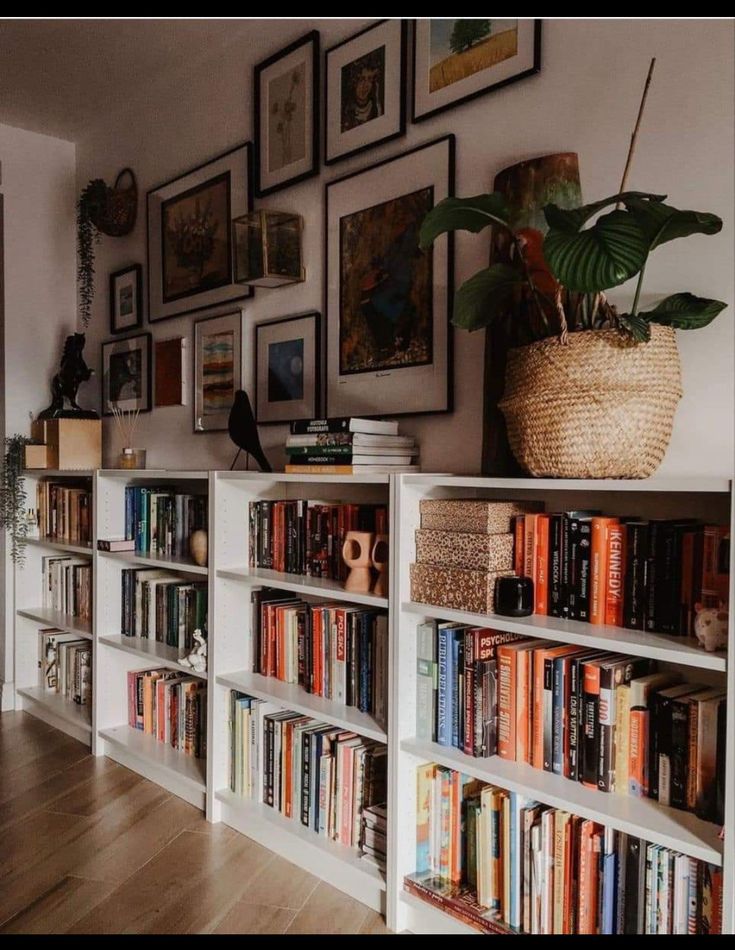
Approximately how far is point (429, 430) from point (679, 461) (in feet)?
2.47

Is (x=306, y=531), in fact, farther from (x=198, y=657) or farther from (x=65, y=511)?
(x=65, y=511)

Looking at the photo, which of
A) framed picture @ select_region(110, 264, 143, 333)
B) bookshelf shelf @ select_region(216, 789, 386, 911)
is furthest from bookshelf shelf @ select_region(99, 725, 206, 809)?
framed picture @ select_region(110, 264, 143, 333)

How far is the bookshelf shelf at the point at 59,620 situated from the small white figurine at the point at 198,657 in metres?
0.70

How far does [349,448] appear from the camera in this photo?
2129 millimetres

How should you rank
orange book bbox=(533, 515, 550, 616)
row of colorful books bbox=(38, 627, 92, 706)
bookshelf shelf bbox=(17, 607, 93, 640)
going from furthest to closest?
row of colorful books bbox=(38, 627, 92, 706), bookshelf shelf bbox=(17, 607, 93, 640), orange book bbox=(533, 515, 550, 616)

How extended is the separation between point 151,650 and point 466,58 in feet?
7.20

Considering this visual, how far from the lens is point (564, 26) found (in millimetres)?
1949

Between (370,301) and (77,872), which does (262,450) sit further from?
(77,872)

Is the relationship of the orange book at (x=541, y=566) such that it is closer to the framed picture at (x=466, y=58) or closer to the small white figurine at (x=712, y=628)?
the small white figurine at (x=712, y=628)

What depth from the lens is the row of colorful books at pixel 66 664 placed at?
3332 mm

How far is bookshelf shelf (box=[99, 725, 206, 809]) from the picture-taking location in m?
2.61

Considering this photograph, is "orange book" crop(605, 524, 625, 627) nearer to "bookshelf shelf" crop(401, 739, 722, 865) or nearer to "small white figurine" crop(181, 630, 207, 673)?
"bookshelf shelf" crop(401, 739, 722, 865)

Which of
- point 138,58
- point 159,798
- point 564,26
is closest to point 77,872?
point 159,798

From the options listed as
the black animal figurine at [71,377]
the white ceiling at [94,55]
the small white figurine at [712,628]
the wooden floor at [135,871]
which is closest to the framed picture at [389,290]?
the white ceiling at [94,55]
